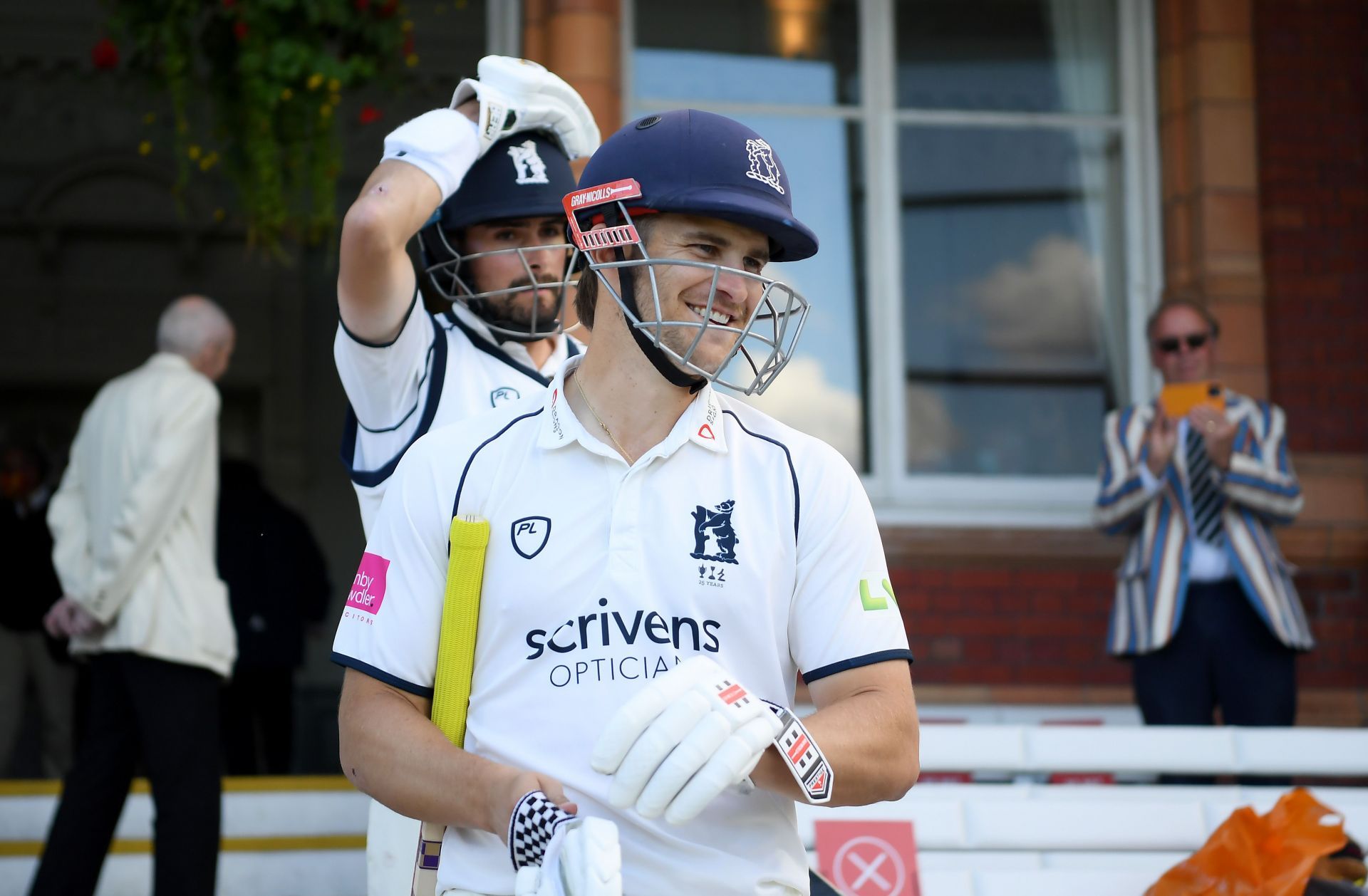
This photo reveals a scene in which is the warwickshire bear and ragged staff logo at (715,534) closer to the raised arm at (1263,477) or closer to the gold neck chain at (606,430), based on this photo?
the gold neck chain at (606,430)

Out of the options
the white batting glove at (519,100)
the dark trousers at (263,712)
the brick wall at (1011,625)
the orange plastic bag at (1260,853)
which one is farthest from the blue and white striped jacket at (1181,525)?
the dark trousers at (263,712)

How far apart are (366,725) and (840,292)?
4904mm

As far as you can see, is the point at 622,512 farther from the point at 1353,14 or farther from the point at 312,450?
the point at 312,450

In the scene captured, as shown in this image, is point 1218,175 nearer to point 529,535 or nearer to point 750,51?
point 750,51

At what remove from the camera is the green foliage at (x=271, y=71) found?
Answer: 4.98 meters

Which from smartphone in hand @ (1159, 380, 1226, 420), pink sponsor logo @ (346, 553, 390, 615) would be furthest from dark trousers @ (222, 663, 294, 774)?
pink sponsor logo @ (346, 553, 390, 615)

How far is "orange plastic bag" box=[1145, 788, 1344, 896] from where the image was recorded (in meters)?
3.46

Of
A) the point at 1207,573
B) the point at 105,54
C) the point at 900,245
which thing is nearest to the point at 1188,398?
the point at 1207,573

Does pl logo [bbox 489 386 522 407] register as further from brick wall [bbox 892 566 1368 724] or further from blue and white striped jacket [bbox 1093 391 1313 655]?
brick wall [bbox 892 566 1368 724]

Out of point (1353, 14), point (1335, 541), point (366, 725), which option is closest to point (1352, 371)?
point (1335, 541)

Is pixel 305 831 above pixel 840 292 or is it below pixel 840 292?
below

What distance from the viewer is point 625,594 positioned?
6.55ft

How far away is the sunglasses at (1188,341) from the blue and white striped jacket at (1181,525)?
0.73ft

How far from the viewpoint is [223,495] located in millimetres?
6746
